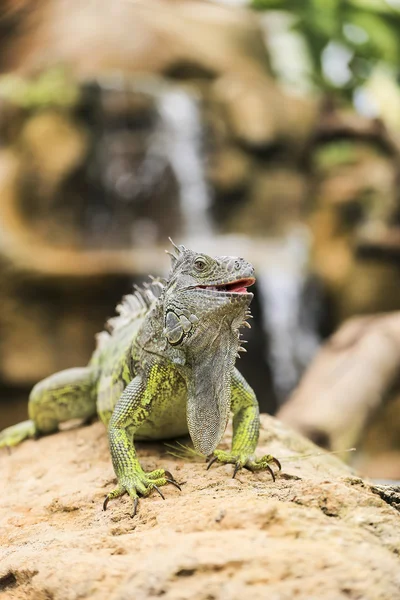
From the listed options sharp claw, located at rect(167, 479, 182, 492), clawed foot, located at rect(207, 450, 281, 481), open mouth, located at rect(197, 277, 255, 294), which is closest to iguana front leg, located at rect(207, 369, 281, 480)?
clawed foot, located at rect(207, 450, 281, 481)

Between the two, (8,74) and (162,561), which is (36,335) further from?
(162,561)

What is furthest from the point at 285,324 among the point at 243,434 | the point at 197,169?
the point at 243,434

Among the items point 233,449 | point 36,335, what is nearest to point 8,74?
point 36,335

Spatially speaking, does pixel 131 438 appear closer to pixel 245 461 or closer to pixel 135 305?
pixel 245 461

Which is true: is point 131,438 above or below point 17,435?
above

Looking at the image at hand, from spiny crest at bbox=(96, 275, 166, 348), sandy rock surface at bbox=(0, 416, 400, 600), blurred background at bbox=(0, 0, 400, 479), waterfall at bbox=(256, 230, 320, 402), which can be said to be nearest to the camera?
sandy rock surface at bbox=(0, 416, 400, 600)

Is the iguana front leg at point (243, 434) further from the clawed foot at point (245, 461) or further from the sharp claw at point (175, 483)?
the sharp claw at point (175, 483)

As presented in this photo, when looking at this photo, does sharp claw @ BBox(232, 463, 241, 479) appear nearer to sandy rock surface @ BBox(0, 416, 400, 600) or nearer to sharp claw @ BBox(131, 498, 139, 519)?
sandy rock surface @ BBox(0, 416, 400, 600)

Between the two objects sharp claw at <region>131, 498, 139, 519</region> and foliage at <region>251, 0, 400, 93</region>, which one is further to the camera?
foliage at <region>251, 0, 400, 93</region>
